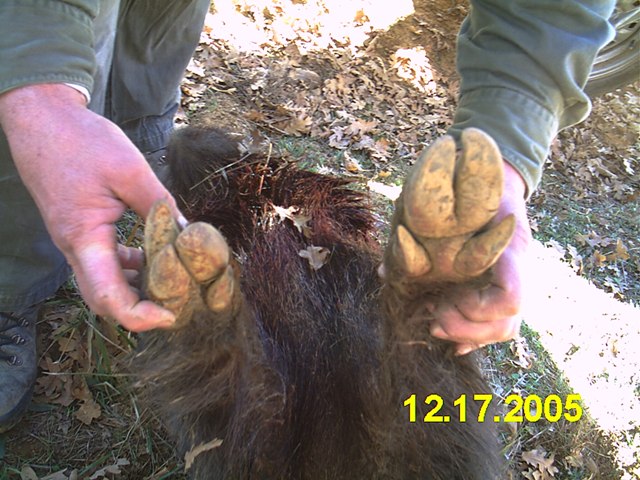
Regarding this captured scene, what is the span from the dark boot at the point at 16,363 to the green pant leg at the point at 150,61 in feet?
3.85

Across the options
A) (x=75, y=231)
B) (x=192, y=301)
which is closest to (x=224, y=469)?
(x=192, y=301)

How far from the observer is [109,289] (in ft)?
3.97

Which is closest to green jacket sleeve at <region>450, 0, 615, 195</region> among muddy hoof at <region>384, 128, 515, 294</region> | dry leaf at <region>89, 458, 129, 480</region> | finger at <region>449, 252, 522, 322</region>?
finger at <region>449, 252, 522, 322</region>

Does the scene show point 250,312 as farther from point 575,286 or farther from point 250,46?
point 250,46

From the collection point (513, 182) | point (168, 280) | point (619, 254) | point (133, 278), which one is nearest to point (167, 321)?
point (168, 280)

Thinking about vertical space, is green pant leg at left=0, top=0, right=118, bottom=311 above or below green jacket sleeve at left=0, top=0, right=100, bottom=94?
below

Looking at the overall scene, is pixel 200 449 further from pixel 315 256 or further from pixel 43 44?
pixel 43 44

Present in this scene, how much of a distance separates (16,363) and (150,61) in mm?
1615

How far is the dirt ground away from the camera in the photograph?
Result: 84.2 inches

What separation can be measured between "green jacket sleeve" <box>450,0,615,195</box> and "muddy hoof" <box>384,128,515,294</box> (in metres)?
0.51

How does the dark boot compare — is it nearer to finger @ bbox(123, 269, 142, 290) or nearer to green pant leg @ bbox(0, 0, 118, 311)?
green pant leg @ bbox(0, 0, 118, 311)

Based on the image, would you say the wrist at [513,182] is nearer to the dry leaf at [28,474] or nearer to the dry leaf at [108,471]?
the dry leaf at [108,471]

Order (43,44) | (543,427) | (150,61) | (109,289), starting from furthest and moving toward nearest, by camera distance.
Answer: (150,61) → (543,427) → (43,44) → (109,289)

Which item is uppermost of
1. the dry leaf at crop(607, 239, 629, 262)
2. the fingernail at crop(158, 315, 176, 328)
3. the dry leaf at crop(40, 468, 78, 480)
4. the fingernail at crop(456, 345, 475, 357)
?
the fingernail at crop(158, 315, 176, 328)
